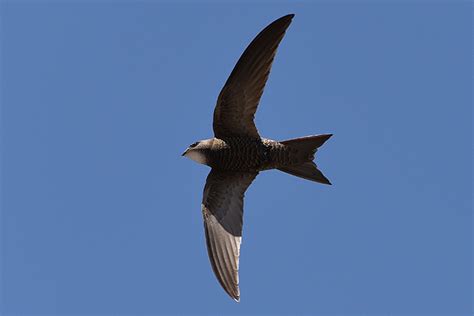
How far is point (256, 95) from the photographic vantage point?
449 inches

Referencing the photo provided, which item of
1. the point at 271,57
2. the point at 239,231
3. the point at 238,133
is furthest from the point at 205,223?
the point at 271,57

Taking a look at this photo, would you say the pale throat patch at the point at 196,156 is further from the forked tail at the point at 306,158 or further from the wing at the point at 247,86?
the forked tail at the point at 306,158

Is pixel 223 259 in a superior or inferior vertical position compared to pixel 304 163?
inferior

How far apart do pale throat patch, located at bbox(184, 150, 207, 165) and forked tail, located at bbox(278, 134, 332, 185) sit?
99 centimetres

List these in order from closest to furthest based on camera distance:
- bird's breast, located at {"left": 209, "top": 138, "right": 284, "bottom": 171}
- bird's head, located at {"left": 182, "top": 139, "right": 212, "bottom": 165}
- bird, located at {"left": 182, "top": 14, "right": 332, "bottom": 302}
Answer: bird, located at {"left": 182, "top": 14, "right": 332, "bottom": 302}
bird's breast, located at {"left": 209, "top": 138, "right": 284, "bottom": 171}
bird's head, located at {"left": 182, "top": 139, "right": 212, "bottom": 165}

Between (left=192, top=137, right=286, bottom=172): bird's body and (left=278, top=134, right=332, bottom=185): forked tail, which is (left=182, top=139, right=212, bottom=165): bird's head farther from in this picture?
(left=278, top=134, right=332, bottom=185): forked tail

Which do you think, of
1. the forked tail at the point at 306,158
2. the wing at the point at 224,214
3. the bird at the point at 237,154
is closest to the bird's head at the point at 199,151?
the bird at the point at 237,154

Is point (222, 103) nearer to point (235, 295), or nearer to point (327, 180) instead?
point (327, 180)

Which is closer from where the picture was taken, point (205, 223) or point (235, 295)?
point (235, 295)

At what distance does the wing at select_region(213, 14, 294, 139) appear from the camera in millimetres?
11125

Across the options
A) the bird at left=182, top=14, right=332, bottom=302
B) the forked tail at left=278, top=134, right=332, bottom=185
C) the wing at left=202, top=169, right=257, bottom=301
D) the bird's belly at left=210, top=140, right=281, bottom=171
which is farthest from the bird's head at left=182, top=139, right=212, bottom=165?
the forked tail at left=278, top=134, right=332, bottom=185

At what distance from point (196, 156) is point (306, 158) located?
4.35 feet

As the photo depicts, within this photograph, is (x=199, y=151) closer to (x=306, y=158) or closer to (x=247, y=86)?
(x=247, y=86)

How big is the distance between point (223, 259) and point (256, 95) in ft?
6.45
